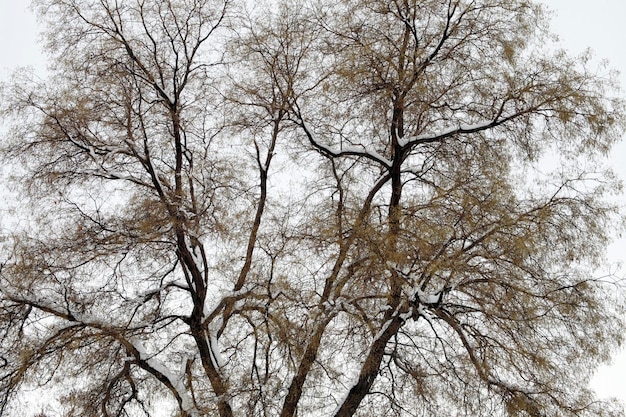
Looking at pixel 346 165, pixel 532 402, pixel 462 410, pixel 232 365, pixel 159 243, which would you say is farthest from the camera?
pixel 346 165

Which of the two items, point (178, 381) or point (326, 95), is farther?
point (326, 95)

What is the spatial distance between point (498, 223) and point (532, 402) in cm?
211

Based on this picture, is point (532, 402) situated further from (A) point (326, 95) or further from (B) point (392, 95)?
(A) point (326, 95)

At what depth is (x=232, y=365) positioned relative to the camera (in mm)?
11297

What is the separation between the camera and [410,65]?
11.8 meters

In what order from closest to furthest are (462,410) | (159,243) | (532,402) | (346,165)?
1. (532,402)
2. (462,410)
3. (159,243)
4. (346,165)

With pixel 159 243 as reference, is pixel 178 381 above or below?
below

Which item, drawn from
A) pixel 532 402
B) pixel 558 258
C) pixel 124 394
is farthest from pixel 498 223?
pixel 124 394

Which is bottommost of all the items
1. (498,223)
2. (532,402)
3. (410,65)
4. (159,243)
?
(532,402)

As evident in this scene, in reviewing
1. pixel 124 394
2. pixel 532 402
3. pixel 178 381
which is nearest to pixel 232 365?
pixel 178 381

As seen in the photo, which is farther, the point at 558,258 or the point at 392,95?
the point at 392,95

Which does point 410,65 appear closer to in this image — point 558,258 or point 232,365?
point 558,258

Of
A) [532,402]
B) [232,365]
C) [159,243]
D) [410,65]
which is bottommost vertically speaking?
[532,402]

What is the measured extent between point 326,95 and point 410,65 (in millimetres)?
1416
